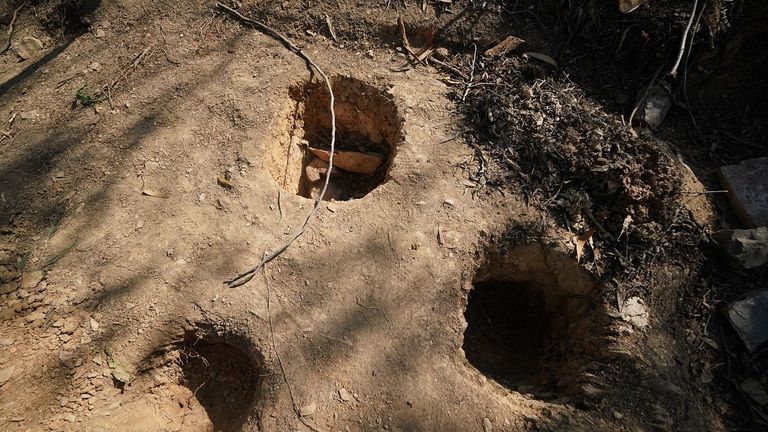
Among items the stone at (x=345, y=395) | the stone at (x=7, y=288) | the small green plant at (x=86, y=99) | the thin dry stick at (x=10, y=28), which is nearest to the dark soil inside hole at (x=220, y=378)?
the stone at (x=345, y=395)

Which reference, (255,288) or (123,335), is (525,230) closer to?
(255,288)

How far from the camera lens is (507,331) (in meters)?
3.65

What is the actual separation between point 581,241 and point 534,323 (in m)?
0.88

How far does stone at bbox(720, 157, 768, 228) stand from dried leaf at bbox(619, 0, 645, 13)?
1.41m

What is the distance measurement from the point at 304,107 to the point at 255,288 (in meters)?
1.72

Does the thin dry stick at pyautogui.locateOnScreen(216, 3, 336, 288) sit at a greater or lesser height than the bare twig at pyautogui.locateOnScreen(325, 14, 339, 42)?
lesser

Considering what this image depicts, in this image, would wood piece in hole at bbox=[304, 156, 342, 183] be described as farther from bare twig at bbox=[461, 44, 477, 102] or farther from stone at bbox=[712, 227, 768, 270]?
stone at bbox=[712, 227, 768, 270]

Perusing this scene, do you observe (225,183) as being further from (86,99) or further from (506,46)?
(506,46)

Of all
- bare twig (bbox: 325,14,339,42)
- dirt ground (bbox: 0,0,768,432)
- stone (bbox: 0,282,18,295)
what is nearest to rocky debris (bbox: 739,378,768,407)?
dirt ground (bbox: 0,0,768,432)

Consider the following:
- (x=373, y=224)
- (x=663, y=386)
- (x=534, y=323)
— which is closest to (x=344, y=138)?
(x=373, y=224)

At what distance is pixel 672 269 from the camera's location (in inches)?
122

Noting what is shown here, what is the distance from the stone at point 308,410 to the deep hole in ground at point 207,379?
1.19 feet

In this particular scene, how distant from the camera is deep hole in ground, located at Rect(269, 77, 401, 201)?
3.72 meters

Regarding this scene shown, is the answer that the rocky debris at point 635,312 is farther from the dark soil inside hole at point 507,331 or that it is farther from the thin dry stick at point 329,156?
the thin dry stick at point 329,156
